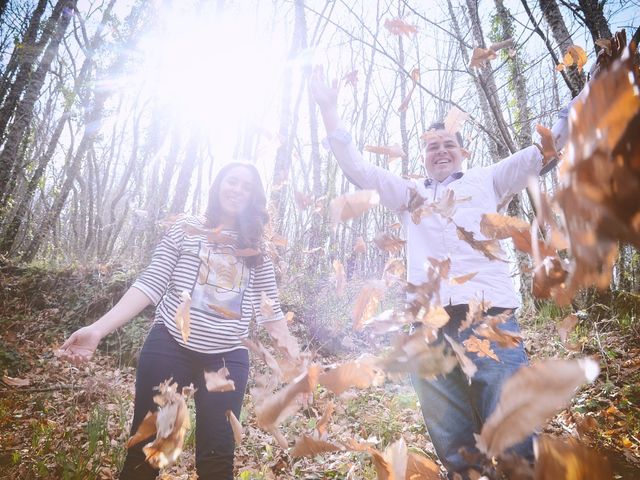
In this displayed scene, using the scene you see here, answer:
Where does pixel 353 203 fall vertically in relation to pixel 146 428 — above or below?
above

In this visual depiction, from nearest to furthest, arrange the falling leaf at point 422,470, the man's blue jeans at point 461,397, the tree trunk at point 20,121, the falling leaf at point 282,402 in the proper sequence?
1. the falling leaf at point 282,402
2. the falling leaf at point 422,470
3. the man's blue jeans at point 461,397
4. the tree trunk at point 20,121

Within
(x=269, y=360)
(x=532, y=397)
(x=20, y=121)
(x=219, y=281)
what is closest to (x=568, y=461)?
(x=532, y=397)

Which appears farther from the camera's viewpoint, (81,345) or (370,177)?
(370,177)

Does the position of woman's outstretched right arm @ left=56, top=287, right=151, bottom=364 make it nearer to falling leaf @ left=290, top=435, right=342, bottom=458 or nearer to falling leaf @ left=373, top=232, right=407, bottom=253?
falling leaf @ left=290, top=435, right=342, bottom=458

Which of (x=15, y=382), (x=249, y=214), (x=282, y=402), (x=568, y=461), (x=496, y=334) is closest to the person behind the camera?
(x=568, y=461)

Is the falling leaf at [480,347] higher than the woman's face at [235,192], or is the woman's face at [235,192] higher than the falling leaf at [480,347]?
the woman's face at [235,192]

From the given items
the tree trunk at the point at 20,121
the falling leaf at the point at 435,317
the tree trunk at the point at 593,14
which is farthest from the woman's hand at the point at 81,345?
the tree trunk at the point at 20,121

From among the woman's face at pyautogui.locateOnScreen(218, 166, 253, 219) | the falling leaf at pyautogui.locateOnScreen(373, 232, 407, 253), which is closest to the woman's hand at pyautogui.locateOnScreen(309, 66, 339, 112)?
the falling leaf at pyautogui.locateOnScreen(373, 232, 407, 253)

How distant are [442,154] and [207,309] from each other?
4.27ft

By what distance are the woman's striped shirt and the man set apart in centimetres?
73

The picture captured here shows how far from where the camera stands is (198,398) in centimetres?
163

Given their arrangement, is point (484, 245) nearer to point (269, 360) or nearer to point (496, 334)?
point (496, 334)

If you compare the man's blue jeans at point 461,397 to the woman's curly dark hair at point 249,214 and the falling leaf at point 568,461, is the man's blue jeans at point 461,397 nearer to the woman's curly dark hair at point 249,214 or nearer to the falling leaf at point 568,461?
the falling leaf at point 568,461

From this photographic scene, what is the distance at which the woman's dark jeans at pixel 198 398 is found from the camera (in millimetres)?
1512
